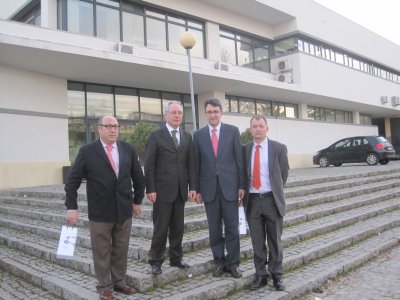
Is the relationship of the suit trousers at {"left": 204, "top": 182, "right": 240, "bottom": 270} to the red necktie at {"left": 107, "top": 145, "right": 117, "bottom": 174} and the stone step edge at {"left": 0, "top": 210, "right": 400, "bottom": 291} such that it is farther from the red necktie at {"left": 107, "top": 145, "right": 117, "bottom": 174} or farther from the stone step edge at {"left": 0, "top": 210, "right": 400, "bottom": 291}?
the red necktie at {"left": 107, "top": 145, "right": 117, "bottom": 174}

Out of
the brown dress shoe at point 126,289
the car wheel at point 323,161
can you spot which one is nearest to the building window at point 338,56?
the car wheel at point 323,161

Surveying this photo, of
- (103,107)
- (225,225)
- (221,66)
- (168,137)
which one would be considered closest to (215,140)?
(168,137)

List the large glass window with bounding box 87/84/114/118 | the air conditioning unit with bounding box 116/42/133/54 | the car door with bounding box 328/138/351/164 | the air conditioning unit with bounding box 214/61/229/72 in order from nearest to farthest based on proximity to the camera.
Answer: the air conditioning unit with bounding box 116/42/133/54
the large glass window with bounding box 87/84/114/118
the air conditioning unit with bounding box 214/61/229/72
the car door with bounding box 328/138/351/164

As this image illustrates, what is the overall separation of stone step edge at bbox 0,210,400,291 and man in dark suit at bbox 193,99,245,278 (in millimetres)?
480

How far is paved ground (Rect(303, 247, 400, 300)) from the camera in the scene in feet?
16.5

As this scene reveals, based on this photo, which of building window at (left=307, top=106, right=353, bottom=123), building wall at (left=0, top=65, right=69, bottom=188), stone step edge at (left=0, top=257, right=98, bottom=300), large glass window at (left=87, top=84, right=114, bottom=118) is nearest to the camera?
stone step edge at (left=0, top=257, right=98, bottom=300)

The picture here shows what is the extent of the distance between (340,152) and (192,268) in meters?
18.0

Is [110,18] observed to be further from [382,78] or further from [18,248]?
[382,78]

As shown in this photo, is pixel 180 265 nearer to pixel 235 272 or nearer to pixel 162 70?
pixel 235 272

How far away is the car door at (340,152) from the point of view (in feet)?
69.8

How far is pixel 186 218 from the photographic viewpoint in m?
7.04

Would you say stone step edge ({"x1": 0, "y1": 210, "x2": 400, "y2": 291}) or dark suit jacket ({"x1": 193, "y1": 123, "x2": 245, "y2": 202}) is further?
dark suit jacket ({"x1": 193, "y1": 123, "x2": 245, "y2": 202})

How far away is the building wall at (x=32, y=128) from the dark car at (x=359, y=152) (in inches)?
538

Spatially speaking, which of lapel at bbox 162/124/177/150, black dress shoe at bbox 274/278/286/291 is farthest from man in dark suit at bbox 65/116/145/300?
black dress shoe at bbox 274/278/286/291
